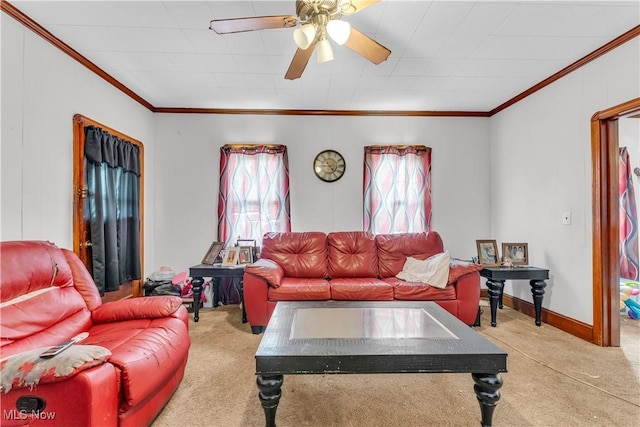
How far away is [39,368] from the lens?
3.72ft

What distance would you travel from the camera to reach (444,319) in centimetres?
198

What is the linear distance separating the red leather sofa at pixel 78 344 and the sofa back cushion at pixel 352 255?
179 centimetres

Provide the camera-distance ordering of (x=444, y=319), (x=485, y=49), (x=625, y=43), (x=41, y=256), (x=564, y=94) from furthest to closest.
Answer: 1. (x=564, y=94)
2. (x=485, y=49)
3. (x=625, y=43)
4. (x=444, y=319)
5. (x=41, y=256)

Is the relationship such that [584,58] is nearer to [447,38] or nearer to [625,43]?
[625,43]

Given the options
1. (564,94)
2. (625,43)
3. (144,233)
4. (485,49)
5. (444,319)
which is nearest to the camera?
(444,319)

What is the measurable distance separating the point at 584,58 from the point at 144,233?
4888mm

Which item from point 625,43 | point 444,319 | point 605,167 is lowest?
point 444,319

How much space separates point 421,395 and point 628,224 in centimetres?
420

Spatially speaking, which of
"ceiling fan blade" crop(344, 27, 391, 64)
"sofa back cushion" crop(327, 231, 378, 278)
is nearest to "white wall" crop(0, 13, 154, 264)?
"ceiling fan blade" crop(344, 27, 391, 64)

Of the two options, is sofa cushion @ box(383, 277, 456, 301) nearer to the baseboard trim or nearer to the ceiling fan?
the baseboard trim

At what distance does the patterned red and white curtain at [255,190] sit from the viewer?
3.99 meters

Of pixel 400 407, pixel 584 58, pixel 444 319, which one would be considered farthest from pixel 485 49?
pixel 400 407

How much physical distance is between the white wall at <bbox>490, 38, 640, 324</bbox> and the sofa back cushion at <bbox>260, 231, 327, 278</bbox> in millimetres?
2337

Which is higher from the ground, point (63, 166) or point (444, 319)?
point (63, 166)
